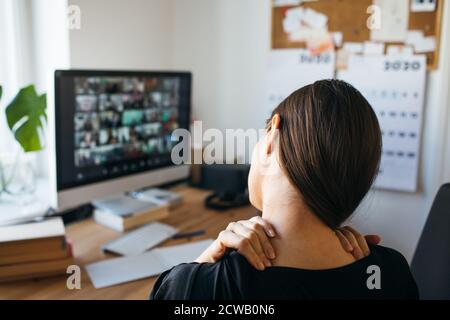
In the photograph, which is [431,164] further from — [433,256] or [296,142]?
[296,142]

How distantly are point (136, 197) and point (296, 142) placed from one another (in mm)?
1336

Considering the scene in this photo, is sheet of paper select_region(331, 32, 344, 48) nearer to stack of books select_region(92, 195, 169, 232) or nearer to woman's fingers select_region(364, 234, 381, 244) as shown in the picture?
stack of books select_region(92, 195, 169, 232)

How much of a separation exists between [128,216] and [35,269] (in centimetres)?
46

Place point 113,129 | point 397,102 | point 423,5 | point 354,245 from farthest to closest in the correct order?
point 397,102, point 423,5, point 113,129, point 354,245

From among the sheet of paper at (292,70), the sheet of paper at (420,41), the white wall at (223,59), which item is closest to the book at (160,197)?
the white wall at (223,59)

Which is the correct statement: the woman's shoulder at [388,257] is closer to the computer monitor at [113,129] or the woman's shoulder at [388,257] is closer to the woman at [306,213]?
the woman at [306,213]

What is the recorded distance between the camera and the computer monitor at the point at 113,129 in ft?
4.78

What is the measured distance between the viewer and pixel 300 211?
781mm

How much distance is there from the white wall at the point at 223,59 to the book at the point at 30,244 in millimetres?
772

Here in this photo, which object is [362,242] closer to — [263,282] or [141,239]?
[263,282]

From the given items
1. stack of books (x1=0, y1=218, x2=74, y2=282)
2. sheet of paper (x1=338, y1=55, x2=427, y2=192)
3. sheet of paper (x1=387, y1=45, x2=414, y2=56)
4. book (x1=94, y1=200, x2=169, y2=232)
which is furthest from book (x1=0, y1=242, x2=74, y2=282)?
sheet of paper (x1=387, y1=45, x2=414, y2=56)

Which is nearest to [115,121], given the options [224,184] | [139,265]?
[139,265]

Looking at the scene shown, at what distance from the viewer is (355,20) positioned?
1887 millimetres

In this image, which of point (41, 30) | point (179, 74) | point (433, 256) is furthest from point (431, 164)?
point (41, 30)
